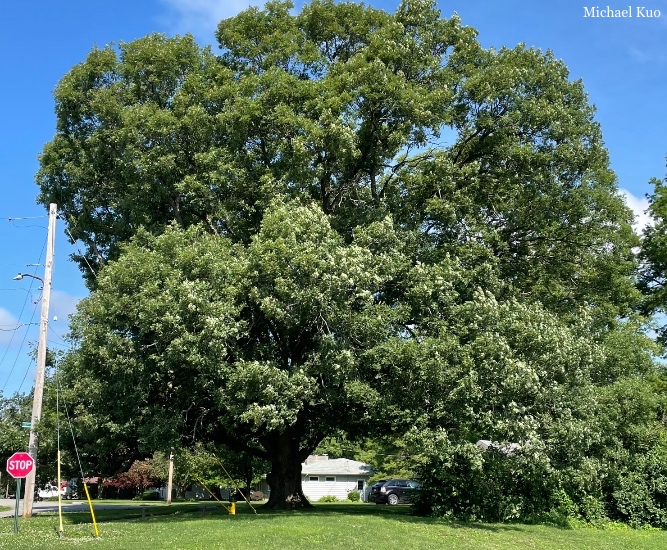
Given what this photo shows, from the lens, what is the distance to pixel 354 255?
18.1 meters

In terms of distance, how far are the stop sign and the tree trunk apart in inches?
381

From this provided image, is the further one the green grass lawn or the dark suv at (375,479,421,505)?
the dark suv at (375,479,421,505)

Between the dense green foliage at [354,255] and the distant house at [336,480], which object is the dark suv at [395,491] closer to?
the distant house at [336,480]

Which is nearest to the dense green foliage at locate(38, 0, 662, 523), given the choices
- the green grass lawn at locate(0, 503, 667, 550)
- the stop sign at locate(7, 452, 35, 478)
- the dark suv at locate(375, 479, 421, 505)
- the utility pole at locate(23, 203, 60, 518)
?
the utility pole at locate(23, 203, 60, 518)

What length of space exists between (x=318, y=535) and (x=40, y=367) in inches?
452

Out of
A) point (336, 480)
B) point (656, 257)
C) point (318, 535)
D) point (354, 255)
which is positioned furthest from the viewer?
point (336, 480)

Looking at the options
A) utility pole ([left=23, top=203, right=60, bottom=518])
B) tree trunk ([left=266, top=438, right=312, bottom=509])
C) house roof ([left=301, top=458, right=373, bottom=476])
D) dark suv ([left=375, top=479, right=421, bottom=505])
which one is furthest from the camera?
house roof ([left=301, top=458, right=373, bottom=476])

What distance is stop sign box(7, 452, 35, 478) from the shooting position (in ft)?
52.3

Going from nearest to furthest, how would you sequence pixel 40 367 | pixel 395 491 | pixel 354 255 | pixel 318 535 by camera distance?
pixel 318 535 → pixel 354 255 → pixel 40 367 → pixel 395 491

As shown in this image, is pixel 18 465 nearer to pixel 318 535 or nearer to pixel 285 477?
pixel 318 535

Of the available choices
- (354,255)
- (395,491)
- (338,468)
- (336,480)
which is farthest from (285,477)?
(336,480)

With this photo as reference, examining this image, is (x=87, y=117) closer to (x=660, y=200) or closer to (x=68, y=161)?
(x=68, y=161)

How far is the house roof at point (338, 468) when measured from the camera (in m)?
49.8

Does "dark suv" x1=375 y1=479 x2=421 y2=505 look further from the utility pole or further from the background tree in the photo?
the utility pole
